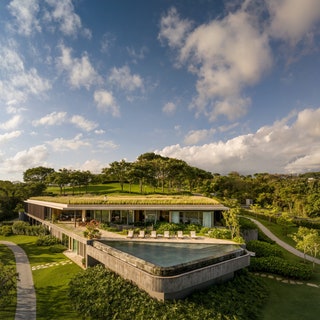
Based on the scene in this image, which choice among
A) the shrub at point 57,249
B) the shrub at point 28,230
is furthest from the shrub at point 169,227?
the shrub at point 28,230

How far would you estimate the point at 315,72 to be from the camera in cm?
2116

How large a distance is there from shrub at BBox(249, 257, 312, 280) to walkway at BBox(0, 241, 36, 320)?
625 inches

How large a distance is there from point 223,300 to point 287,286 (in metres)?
6.73

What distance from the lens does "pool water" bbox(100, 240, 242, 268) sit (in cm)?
1450

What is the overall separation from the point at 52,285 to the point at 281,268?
1723 centimetres

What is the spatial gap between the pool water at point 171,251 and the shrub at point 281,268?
361 cm

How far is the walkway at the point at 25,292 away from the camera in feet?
46.0

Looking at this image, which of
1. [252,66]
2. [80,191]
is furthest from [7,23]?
[80,191]

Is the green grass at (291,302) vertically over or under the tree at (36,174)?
under

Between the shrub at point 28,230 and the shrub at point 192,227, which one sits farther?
the shrub at point 28,230

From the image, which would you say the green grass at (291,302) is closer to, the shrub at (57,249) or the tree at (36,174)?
the shrub at (57,249)

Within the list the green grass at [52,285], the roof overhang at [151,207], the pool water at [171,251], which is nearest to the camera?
the green grass at [52,285]

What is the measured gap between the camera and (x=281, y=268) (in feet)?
63.5

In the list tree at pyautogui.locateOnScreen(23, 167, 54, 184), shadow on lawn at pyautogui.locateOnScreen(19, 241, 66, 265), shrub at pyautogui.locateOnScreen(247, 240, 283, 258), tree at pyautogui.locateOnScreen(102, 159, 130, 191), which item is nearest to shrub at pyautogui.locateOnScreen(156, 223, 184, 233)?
shrub at pyautogui.locateOnScreen(247, 240, 283, 258)
